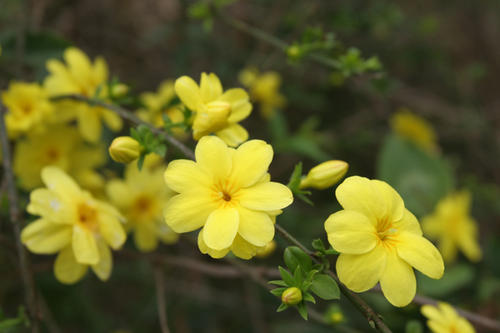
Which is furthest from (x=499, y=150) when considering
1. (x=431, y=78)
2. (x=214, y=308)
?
(x=214, y=308)

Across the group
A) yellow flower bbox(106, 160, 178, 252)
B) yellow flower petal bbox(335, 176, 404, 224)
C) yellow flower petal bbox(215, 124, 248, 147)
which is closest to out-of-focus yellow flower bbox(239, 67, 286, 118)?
yellow flower bbox(106, 160, 178, 252)

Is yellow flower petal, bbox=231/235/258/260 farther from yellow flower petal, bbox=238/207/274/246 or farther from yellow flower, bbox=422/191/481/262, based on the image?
yellow flower, bbox=422/191/481/262

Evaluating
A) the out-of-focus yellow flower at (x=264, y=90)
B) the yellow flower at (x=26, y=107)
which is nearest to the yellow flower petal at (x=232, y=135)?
the yellow flower at (x=26, y=107)

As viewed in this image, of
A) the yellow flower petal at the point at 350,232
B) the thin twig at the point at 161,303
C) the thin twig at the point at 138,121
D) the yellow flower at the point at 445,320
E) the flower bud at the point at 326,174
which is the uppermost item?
the thin twig at the point at 138,121

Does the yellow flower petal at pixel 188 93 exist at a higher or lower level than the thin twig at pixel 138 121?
higher

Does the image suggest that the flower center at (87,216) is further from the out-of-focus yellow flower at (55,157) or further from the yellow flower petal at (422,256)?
the yellow flower petal at (422,256)

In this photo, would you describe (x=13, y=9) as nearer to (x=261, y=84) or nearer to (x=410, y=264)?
(x=261, y=84)
